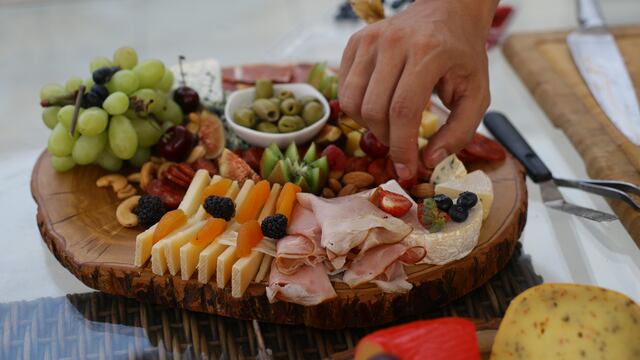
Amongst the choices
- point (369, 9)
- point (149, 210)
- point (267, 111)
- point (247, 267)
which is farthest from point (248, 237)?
point (369, 9)

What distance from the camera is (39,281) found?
5.22ft

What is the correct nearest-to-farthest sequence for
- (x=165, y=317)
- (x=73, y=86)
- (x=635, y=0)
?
(x=165, y=317) → (x=73, y=86) → (x=635, y=0)

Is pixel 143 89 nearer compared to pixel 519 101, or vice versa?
pixel 143 89

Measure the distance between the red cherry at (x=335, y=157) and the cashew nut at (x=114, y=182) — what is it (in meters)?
0.50

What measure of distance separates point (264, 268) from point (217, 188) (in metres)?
0.25

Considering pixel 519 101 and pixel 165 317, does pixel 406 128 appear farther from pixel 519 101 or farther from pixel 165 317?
pixel 519 101

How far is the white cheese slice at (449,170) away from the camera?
157 centimetres

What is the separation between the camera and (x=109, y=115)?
1.69 metres

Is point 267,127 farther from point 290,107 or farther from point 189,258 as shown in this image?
point 189,258

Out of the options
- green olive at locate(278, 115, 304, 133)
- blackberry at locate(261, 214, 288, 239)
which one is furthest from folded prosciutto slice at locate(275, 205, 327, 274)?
green olive at locate(278, 115, 304, 133)

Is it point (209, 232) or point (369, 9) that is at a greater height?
point (369, 9)

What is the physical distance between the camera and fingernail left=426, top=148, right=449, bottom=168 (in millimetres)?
1465

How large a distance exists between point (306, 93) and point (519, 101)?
780 mm

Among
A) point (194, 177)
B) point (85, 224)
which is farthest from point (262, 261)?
point (85, 224)
